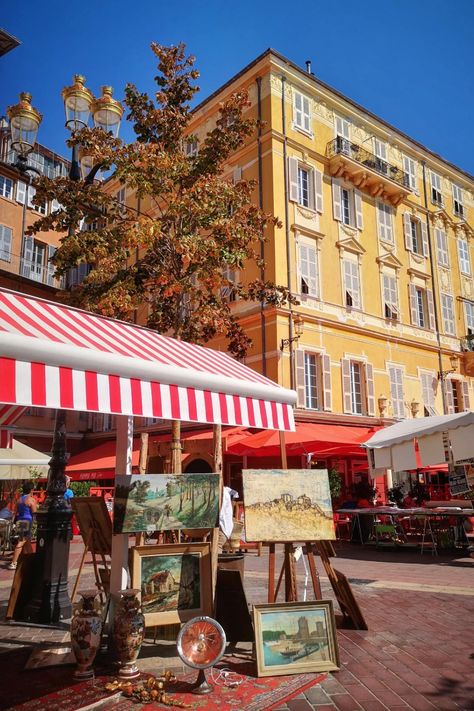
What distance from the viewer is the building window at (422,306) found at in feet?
72.3

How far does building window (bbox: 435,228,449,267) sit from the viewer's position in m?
23.8

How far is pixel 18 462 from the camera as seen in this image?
11.1 meters

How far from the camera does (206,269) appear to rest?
8.82 m

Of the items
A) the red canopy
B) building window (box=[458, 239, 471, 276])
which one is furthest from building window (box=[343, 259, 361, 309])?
building window (box=[458, 239, 471, 276])

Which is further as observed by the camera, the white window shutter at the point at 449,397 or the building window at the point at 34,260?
the building window at the point at 34,260

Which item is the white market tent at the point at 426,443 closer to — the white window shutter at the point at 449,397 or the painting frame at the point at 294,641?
the painting frame at the point at 294,641

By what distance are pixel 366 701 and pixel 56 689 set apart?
2041mm

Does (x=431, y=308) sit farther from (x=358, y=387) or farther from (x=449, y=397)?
(x=358, y=387)

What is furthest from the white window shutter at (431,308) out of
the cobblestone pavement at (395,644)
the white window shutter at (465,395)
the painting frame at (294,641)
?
the painting frame at (294,641)

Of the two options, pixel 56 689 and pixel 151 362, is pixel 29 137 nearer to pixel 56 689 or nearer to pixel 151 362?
pixel 151 362

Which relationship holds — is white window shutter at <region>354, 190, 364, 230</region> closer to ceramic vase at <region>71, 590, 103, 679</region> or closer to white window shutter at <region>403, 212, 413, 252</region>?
white window shutter at <region>403, 212, 413, 252</region>

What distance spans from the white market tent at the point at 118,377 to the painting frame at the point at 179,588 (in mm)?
429

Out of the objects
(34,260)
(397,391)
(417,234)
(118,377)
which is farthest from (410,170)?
(118,377)

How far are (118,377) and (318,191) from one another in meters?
17.3
